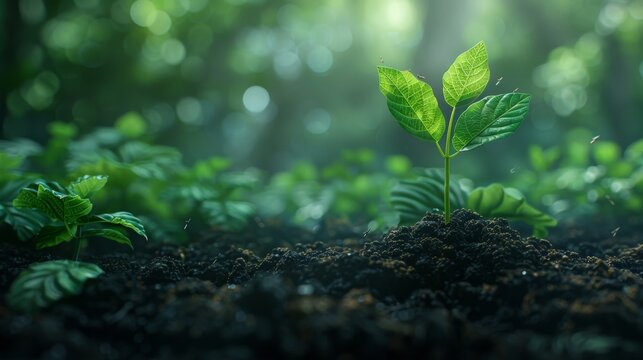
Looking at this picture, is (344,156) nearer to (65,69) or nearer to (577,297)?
(577,297)

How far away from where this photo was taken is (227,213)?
2.87 m

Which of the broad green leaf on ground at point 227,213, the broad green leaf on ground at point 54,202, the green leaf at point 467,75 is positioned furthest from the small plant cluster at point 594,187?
the broad green leaf on ground at point 54,202

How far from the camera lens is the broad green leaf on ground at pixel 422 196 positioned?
2449 mm

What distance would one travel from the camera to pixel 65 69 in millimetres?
7293

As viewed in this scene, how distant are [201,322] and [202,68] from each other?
761 centimetres

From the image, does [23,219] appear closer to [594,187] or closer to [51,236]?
[51,236]

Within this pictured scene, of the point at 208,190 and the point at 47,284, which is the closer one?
the point at 47,284

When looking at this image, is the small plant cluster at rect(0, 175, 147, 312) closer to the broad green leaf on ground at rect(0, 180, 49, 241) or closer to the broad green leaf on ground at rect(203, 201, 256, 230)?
the broad green leaf on ground at rect(0, 180, 49, 241)

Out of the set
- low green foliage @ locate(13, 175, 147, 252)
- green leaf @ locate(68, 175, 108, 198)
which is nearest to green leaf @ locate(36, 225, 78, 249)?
low green foliage @ locate(13, 175, 147, 252)

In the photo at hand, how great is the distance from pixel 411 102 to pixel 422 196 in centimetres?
62

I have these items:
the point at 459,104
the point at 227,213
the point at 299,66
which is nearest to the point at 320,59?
the point at 299,66

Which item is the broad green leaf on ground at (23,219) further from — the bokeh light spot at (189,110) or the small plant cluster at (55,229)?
the bokeh light spot at (189,110)

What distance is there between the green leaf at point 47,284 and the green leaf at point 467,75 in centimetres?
141

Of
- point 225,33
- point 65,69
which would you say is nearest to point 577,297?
point 65,69
